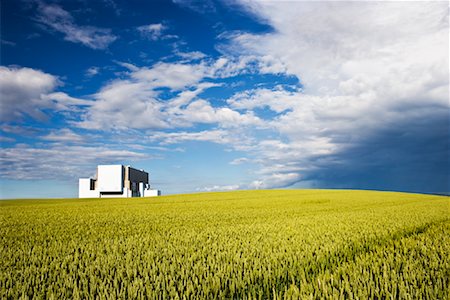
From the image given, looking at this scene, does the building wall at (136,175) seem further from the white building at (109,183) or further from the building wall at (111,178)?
the building wall at (111,178)

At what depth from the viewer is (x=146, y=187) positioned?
79.6 meters

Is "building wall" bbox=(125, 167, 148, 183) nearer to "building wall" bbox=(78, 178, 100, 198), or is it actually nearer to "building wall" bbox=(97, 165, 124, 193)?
"building wall" bbox=(97, 165, 124, 193)

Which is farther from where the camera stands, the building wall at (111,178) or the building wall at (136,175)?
the building wall at (136,175)

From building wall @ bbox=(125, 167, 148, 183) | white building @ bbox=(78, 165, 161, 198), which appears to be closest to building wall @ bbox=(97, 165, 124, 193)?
white building @ bbox=(78, 165, 161, 198)

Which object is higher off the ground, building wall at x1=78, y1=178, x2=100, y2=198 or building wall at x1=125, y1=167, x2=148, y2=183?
building wall at x1=125, y1=167, x2=148, y2=183

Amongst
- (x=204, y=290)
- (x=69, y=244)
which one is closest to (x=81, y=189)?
(x=69, y=244)

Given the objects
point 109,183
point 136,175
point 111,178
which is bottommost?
point 109,183

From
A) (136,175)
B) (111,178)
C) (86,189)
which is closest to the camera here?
(111,178)

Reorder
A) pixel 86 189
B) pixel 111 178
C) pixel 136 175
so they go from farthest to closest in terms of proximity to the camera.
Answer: pixel 136 175, pixel 86 189, pixel 111 178

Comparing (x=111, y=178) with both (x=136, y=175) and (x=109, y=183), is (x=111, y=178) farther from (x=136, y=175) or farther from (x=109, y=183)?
(x=136, y=175)

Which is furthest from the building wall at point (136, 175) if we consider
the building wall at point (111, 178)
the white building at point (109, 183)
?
the building wall at point (111, 178)

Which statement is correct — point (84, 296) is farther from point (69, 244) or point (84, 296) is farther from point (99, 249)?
Answer: point (69, 244)

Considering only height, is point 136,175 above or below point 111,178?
above

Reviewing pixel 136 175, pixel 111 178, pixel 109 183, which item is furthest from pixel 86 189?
pixel 136 175
